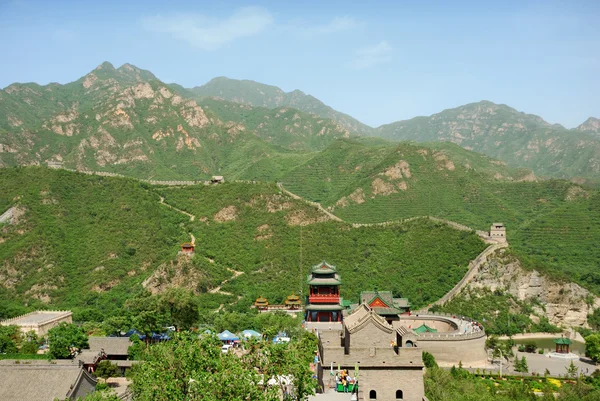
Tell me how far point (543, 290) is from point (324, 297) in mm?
33709

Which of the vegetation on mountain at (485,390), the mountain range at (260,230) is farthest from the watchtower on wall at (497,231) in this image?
the vegetation on mountain at (485,390)

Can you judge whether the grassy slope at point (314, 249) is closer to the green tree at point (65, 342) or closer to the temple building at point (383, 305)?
the temple building at point (383, 305)

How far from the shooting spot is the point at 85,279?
80.1 meters

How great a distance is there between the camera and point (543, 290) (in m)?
77.6

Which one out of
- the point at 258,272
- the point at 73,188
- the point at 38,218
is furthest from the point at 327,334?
the point at 73,188

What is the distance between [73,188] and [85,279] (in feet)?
80.5

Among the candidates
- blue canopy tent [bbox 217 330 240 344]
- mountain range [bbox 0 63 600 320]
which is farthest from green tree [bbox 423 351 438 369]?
mountain range [bbox 0 63 600 320]

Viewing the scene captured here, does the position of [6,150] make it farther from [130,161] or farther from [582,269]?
[582,269]

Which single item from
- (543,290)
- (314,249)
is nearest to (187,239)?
(314,249)

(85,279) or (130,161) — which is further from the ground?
(130,161)

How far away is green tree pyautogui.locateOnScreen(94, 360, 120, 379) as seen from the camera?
153 ft

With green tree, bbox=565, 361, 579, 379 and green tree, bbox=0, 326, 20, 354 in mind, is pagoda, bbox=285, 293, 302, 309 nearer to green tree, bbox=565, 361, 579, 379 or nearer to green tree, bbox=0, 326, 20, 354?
green tree, bbox=0, 326, 20, 354

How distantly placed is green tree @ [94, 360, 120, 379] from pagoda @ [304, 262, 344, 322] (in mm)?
21446

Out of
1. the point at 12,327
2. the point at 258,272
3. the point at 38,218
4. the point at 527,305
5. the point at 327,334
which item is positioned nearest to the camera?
the point at 327,334
